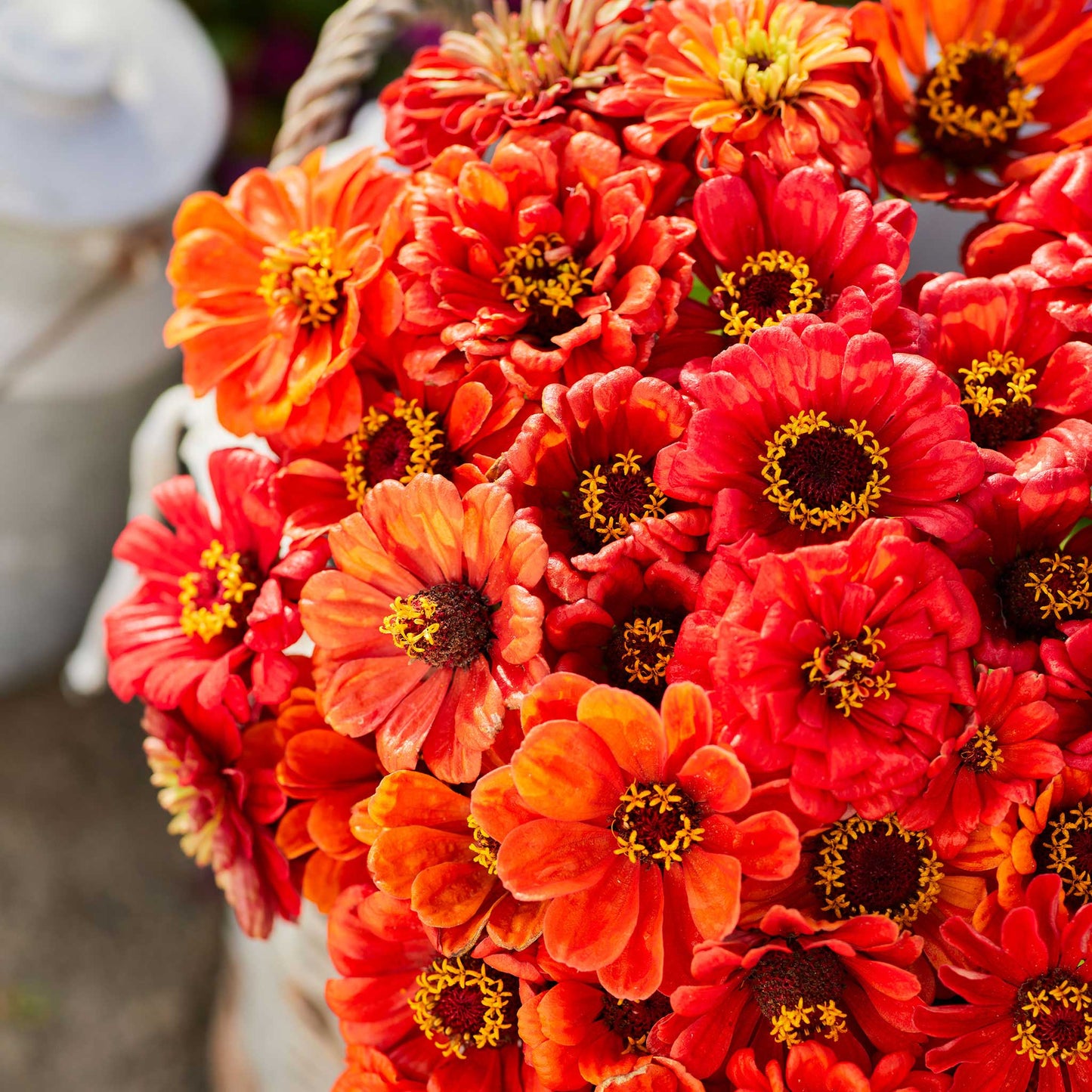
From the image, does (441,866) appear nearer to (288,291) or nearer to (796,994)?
(796,994)

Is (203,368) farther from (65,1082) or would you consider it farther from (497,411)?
(65,1082)

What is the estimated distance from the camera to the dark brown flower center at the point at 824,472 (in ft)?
1.36

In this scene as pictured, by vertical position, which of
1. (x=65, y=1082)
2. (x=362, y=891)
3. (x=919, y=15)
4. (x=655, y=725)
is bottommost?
(x=65, y=1082)

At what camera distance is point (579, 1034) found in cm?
41

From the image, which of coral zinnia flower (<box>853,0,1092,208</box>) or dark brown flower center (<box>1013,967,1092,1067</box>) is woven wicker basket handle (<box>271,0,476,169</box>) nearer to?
coral zinnia flower (<box>853,0,1092,208</box>)

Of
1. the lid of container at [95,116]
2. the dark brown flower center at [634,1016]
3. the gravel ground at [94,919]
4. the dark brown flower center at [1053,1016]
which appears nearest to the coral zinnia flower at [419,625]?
the dark brown flower center at [634,1016]

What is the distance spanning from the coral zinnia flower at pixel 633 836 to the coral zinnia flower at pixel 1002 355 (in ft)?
0.57

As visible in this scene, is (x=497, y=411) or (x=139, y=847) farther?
(x=139, y=847)

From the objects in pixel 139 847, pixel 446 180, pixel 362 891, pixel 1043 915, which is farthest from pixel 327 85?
pixel 139 847

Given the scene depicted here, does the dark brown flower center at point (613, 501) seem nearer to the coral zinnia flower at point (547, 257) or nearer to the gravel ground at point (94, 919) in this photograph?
the coral zinnia flower at point (547, 257)

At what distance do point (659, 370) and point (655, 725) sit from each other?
139 mm

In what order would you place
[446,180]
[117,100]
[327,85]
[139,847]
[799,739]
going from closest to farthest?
[799,739] → [446,180] → [327,85] → [117,100] → [139,847]

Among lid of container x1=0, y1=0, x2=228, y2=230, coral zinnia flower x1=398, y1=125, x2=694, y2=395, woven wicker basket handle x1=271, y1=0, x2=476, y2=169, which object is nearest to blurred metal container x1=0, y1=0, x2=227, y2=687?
lid of container x1=0, y1=0, x2=228, y2=230

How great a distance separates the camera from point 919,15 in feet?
1.81
